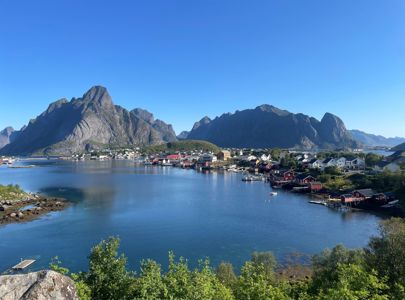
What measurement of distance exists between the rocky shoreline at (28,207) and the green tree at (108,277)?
78.5ft

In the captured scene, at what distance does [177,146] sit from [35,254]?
133 meters

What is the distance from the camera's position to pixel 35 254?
20.5 meters

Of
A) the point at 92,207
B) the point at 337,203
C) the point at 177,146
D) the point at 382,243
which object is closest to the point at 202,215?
the point at 92,207

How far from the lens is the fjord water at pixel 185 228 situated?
68.7 ft

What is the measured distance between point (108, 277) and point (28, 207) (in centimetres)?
3082

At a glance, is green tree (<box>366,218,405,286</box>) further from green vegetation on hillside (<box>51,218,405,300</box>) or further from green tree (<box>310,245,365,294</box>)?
green tree (<box>310,245,365,294</box>)

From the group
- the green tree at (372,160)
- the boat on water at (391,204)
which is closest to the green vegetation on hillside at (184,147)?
the green tree at (372,160)

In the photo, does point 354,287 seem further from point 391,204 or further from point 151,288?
point 391,204

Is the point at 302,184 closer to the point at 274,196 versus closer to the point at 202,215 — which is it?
the point at 274,196

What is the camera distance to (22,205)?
1401 inches

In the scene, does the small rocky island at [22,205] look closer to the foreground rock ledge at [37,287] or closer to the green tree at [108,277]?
the green tree at [108,277]

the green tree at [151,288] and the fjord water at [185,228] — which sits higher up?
the green tree at [151,288]

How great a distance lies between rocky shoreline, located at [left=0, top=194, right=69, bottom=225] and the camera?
29.6 metres

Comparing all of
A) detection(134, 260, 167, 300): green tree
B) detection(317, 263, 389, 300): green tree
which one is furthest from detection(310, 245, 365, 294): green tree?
detection(134, 260, 167, 300): green tree
